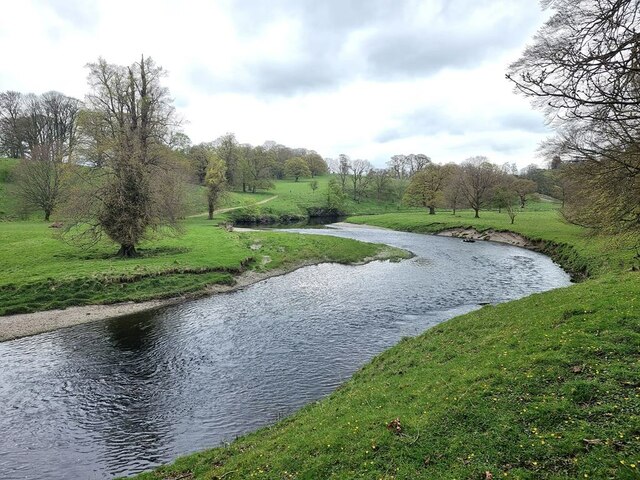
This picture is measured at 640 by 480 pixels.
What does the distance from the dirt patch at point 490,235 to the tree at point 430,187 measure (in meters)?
25.3

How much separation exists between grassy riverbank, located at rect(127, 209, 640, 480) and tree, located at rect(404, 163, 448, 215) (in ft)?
263

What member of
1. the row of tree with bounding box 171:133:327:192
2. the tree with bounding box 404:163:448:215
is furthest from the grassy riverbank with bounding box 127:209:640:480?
the tree with bounding box 404:163:448:215

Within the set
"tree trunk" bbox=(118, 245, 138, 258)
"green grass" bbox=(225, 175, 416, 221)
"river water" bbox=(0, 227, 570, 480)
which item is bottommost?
"river water" bbox=(0, 227, 570, 480)

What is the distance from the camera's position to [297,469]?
8.62 meters

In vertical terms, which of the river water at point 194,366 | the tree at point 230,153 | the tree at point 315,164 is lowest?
the river water at point 194,366

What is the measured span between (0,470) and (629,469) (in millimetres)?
15970

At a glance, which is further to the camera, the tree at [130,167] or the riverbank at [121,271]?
the tree at [130,167]

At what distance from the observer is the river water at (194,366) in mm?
12180

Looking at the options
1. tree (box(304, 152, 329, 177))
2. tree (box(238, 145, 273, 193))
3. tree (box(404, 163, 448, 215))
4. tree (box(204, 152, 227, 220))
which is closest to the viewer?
tree (box(204, 152, 227, 220))

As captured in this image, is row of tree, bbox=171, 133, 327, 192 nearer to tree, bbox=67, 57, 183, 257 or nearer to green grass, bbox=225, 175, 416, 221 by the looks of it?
green grass, bbox=225, 175, 416, 221

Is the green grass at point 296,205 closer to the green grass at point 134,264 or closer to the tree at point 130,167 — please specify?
the green grass at point 134,264

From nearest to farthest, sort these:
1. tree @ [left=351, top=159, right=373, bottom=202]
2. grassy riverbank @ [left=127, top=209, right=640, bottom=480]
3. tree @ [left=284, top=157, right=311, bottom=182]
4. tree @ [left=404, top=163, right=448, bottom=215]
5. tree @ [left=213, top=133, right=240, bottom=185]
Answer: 1. grassy riverbank @ [left=127, top=209, right=640, bottom=480]
2. tree @ [left=404, top=163, right=448, bottom=215]
3. tree @ [left=213, top=133, right=240, bottom=185]
4. tree @ [left=351, top=159, right=373, bottom=202]
5. tree @ [left=284, top=157, right=311, bottom=182]

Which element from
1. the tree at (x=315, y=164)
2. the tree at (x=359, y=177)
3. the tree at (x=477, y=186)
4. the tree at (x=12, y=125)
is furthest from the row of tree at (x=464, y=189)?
the tree at (x=12, y=125)

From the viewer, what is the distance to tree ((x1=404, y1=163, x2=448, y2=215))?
302ft
